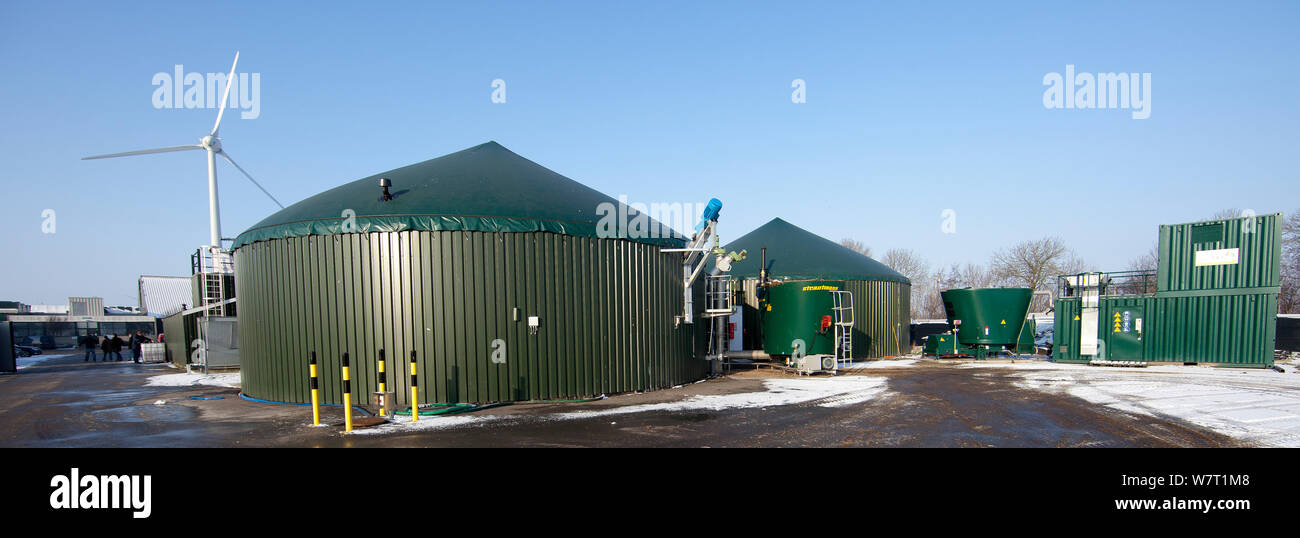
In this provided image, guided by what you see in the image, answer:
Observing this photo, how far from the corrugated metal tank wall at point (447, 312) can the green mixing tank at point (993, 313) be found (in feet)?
53.6

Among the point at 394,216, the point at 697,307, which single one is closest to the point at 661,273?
the point at 697,307

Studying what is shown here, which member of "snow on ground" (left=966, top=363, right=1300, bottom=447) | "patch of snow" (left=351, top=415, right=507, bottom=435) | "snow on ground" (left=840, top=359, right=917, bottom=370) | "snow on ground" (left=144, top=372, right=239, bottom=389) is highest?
"patch of snow" (left=351, top=415, right=507, bottom=435)

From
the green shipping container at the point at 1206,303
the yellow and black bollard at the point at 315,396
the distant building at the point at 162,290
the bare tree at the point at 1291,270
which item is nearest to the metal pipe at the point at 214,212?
the distant building at the point at 162,290

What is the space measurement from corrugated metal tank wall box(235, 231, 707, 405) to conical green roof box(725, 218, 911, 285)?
13300 mm

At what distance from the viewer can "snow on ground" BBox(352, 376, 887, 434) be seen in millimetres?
9742

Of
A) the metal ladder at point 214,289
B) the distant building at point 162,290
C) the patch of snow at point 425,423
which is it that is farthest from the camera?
the distant building at point 162,290

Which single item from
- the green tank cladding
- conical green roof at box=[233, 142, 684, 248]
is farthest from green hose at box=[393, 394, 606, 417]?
conical green roof at box=[233, 142, 684, 248]

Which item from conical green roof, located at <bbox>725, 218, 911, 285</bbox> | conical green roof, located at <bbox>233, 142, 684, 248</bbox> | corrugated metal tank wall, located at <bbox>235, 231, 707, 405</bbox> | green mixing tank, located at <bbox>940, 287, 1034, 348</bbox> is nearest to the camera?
corrugated metal tank wall, located at <bbox>235, 231, 707, 405</bbox>

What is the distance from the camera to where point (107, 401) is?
13.6m

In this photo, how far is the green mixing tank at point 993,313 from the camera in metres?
23.2

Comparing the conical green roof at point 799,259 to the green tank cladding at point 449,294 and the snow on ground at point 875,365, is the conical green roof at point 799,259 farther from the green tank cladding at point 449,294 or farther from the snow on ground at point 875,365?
the green tank cladding at point 449,294

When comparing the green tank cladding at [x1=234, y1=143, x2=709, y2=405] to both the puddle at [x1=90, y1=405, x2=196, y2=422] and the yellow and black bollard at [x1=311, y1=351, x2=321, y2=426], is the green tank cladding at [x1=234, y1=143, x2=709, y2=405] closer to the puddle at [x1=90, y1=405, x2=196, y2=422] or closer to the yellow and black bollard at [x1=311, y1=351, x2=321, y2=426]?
the puddle at [x1=90, y1=405, x2=196, y2=422]
